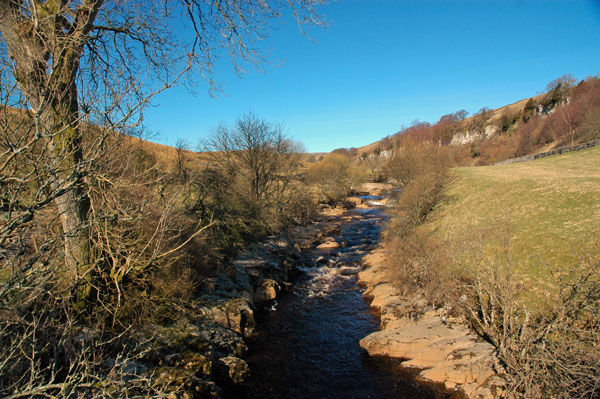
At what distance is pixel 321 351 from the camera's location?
360 inches

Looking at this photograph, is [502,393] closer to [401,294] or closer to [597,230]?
[401,294]

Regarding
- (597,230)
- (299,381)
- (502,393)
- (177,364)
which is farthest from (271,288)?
(597,230)

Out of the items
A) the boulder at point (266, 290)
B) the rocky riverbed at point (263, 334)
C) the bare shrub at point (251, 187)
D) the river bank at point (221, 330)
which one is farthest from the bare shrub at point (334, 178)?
the rocky riverbed at point (263, 334)

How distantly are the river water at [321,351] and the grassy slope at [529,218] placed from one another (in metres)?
4.72

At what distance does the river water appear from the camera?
24.4 ft

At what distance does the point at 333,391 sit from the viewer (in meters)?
7.47

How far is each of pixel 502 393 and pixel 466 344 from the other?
1732 mm

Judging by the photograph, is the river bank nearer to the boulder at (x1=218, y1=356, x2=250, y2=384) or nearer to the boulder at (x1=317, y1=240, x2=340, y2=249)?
the boulder at (x1=218, y1=356, x2=250, y2=384)

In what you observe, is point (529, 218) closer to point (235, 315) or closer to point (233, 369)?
point (235, 315)

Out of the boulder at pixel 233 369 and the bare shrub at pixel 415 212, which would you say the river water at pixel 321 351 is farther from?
the bare shrub at pixel 415 212

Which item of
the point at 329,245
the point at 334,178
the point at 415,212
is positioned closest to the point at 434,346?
the point at 415,212

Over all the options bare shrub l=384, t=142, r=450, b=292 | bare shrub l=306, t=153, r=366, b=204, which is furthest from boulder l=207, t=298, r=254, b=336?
bare shrub l=306, t=153, r=366, b=204

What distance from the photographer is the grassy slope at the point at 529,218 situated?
9430 millimetres

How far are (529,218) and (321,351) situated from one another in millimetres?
11178
